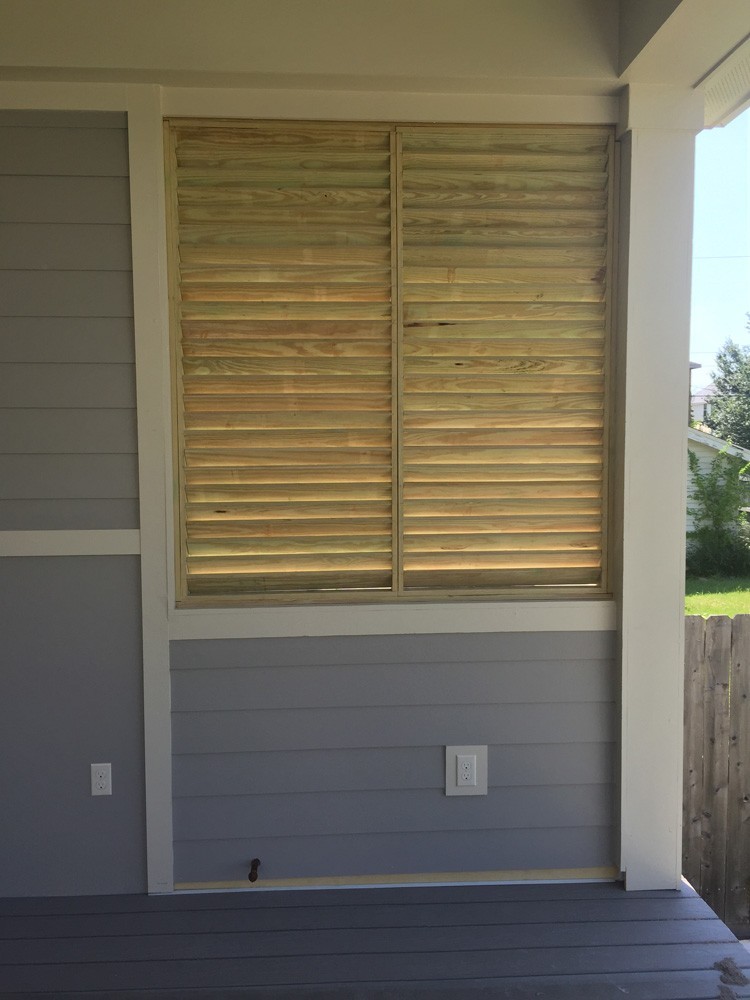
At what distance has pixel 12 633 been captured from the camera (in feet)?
7.50

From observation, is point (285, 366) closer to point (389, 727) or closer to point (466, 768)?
point (389, 727)

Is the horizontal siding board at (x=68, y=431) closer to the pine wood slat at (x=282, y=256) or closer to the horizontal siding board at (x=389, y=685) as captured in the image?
the pine wood slat at (x=282, y=256)

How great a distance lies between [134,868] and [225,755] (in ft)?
1.48

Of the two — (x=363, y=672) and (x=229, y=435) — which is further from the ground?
(x=229, y=435)

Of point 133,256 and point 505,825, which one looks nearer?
point 133,256

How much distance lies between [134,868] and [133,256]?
1890 millimetres

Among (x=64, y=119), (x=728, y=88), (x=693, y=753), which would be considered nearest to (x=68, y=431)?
(x=64, y=119)

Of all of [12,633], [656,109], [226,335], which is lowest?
[12,633]

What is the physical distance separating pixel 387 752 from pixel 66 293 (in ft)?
5.69

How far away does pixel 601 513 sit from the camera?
2436mm

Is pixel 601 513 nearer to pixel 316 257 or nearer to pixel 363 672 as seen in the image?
pixel 363 672

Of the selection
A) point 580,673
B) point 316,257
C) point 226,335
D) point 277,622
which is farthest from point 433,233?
point 580,673

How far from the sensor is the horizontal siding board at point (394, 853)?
2348 millimetres

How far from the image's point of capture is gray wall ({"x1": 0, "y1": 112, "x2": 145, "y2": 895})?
7.29 ft
